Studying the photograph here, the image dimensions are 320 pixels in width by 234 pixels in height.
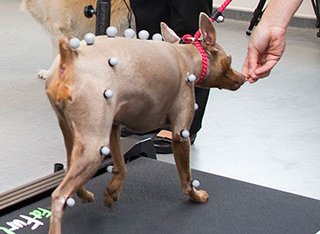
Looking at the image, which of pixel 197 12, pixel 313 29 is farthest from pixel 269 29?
pixel 313 29

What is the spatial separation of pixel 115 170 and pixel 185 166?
12cm

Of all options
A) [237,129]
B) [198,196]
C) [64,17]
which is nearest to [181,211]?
[198,196]

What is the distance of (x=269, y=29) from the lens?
1.20m

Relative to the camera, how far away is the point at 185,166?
1.09 m

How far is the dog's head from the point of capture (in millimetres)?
1051

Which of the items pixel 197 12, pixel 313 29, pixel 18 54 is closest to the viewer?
pixel 197 12

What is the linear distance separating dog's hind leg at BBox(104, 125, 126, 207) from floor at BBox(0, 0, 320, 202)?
0.67 meters

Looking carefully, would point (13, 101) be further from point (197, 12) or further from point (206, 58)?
point (206, 58)

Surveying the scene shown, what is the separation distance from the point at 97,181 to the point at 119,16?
46.7 inches

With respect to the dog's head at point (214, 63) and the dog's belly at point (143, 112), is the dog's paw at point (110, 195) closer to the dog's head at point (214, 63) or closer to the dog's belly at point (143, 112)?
the dog's belly at point (143, 112)

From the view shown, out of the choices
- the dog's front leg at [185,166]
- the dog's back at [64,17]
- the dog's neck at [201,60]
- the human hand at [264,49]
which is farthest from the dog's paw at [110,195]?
the dog's back at [64,17]

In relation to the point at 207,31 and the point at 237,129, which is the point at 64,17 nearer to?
the point at 237,129

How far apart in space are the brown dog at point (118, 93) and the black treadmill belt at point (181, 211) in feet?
0.13

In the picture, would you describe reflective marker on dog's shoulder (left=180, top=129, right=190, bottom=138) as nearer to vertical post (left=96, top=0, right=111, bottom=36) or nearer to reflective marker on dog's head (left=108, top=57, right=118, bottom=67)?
reflective marker on dog's head (left=108, top=57, right=118, bottom=67)
